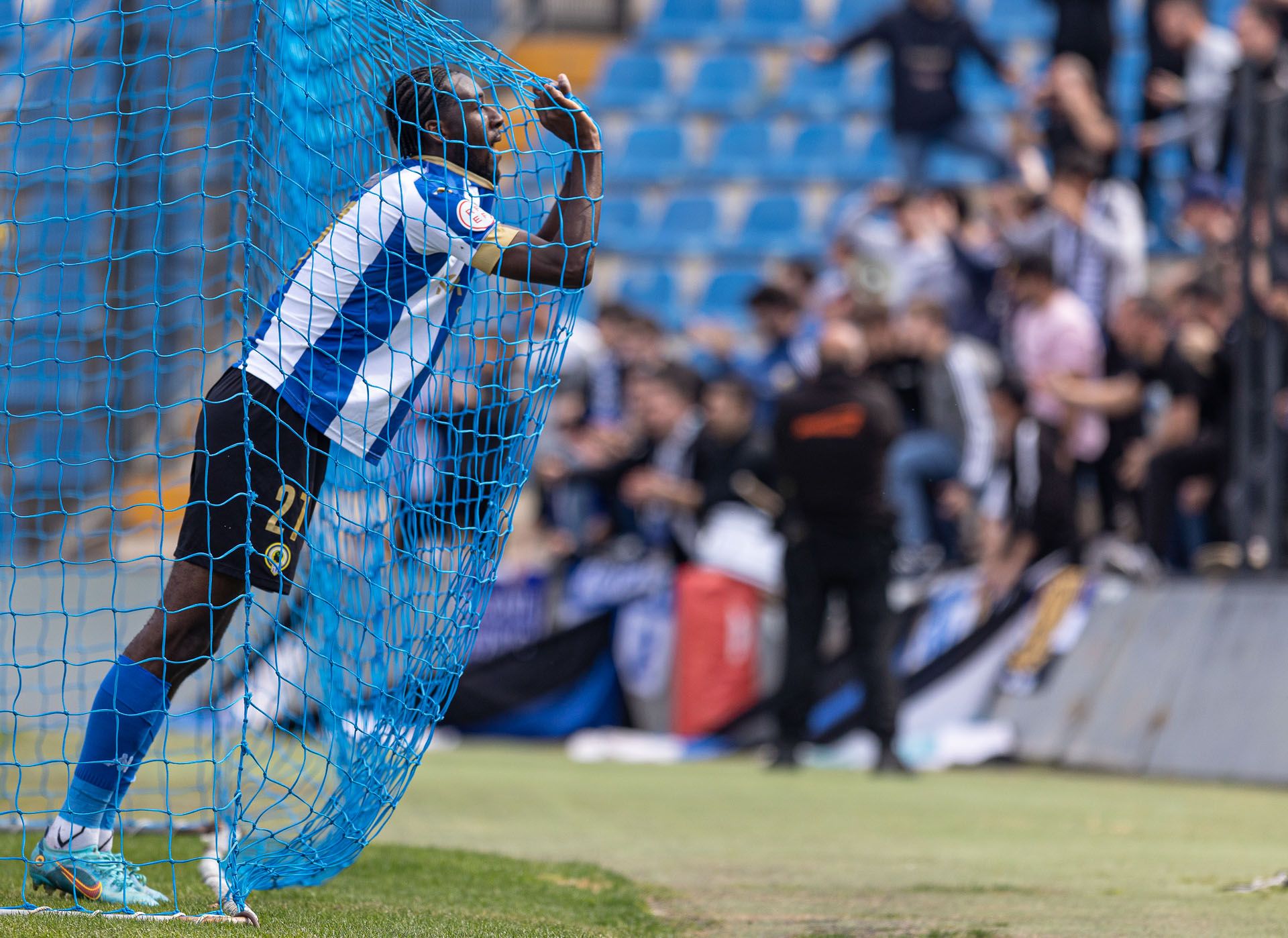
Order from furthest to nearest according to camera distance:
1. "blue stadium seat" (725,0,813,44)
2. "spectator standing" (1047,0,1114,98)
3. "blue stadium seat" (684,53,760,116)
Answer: "blue stadium seat" (725,0,813,44) < "blue stadium seat" (684,53,760,116) < "spectator standing" (1047,0,1114,98)

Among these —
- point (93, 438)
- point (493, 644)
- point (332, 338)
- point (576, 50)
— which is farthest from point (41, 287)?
point (576, 50)

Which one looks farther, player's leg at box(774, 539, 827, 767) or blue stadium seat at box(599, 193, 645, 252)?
blue stadium seat at box(599, 193, 645, 252)

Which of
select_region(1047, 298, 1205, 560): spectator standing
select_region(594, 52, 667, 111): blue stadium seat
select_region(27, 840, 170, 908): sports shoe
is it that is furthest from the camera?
select_region(594, 52, 667, 111): blue stadium seat

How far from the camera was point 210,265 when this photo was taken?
11.8m

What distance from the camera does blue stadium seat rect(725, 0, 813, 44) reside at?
20.0 metres

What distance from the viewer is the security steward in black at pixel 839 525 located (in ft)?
32.1

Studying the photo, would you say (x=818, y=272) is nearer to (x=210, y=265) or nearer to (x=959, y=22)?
(x=959, y=22)

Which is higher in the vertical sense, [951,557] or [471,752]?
[951,557]

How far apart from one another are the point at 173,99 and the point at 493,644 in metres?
4.37

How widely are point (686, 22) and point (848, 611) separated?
1225 centimetres

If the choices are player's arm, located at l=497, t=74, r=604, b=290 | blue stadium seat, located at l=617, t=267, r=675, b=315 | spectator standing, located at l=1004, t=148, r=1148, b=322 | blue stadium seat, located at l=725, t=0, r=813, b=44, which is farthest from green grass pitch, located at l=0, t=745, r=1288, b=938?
blue stadium seat, located at l=725, t=0, r=813, b=44

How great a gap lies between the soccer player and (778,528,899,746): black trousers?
5.41m

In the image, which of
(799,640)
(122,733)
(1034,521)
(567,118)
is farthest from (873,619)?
(122,733)

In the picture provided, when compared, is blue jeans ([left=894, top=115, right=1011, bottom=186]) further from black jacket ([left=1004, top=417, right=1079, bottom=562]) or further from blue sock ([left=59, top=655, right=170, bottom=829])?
blue sock ([left=59, top=655, right=170, bottom=829])
